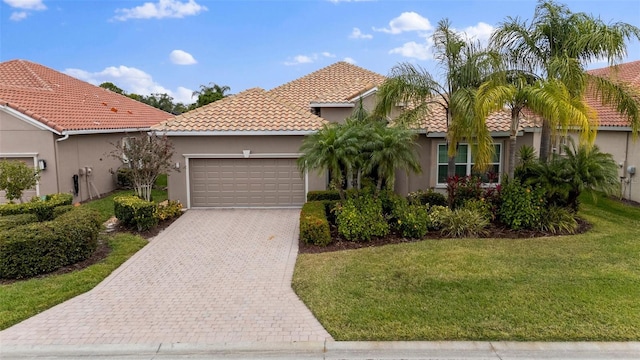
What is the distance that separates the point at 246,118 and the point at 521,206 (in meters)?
10.1

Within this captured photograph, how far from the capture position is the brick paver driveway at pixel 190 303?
6160mm

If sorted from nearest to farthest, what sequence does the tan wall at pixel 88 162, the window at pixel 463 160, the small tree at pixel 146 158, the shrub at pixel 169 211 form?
the shrub at pixel 169 211
the small tree at pixel 146 158
the window at pixel 463 160
the tan wall at pixel 88 162

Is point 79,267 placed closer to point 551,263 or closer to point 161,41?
point 551,263

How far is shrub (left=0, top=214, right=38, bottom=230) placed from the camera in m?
9.98

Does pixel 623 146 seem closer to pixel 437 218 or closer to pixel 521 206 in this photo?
pixel 521 206

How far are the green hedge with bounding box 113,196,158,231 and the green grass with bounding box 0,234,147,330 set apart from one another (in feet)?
8.06

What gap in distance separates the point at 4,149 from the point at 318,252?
1368 cm

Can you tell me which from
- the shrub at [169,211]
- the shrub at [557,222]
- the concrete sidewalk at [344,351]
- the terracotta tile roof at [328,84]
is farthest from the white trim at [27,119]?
the shrub at [557,222]

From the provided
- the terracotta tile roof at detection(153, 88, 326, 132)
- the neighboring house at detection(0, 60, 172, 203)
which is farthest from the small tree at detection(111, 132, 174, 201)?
the neighboring house at detection(0, 60, 172, 203)

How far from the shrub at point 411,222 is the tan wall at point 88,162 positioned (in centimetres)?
1213

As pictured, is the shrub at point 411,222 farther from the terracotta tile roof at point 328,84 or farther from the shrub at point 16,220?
the shrub at point 16,220

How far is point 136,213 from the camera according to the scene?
40.2ft

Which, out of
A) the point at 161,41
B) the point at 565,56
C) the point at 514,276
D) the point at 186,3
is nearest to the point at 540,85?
the point at 565,56

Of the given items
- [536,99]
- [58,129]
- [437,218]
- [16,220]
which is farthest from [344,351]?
[58,129]
